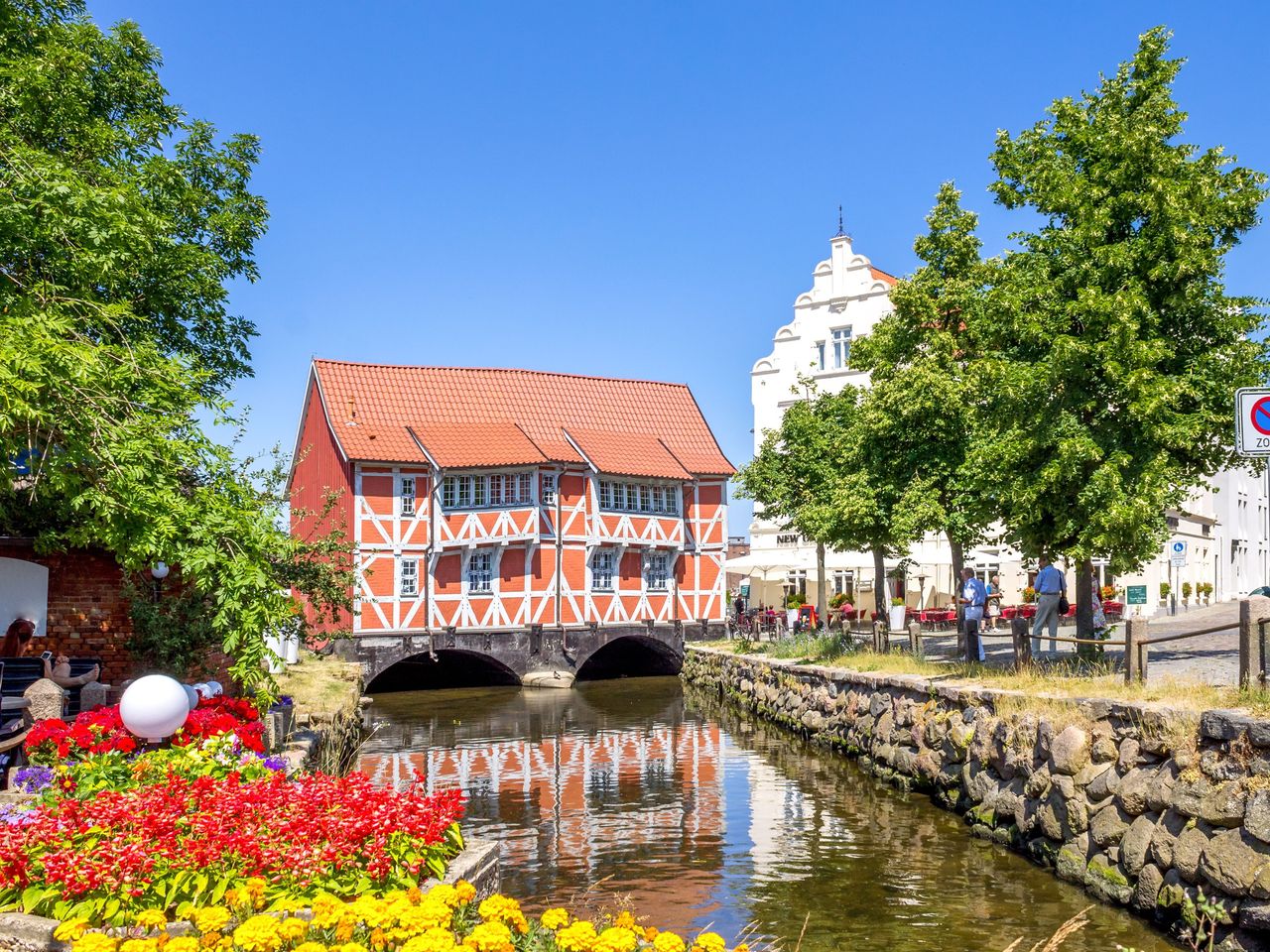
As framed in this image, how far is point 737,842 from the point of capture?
1314 cm

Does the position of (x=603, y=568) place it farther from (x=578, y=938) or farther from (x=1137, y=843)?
(x=578, y=938)

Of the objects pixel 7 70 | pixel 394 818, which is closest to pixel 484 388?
pixel 7 70

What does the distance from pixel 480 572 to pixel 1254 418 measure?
30.5 m

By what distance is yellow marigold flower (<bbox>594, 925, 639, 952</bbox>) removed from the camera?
4746mm

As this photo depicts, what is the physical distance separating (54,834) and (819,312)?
137 ft

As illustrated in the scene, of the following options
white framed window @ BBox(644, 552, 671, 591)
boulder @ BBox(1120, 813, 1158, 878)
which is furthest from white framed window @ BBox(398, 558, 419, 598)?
boulder @ BBox(1120, 813, 1158, 878)

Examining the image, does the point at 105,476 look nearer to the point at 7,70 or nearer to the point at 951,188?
the point at 7,70

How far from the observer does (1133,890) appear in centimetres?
977

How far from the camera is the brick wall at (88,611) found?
1574cm

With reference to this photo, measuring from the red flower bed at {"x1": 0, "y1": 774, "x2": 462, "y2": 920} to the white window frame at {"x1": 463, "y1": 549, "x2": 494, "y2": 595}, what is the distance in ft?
94.2

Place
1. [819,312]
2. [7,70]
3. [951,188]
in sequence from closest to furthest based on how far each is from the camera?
[7,70] < [951,188] < [819,312]

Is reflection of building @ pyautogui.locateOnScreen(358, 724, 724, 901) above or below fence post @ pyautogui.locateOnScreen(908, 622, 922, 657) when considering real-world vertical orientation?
below

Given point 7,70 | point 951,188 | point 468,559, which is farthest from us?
point 468,559

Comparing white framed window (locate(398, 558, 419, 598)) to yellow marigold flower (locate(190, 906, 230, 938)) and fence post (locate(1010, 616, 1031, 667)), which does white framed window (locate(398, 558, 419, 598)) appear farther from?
yellow marigold flower (locate(190, 906, 230, 938))
